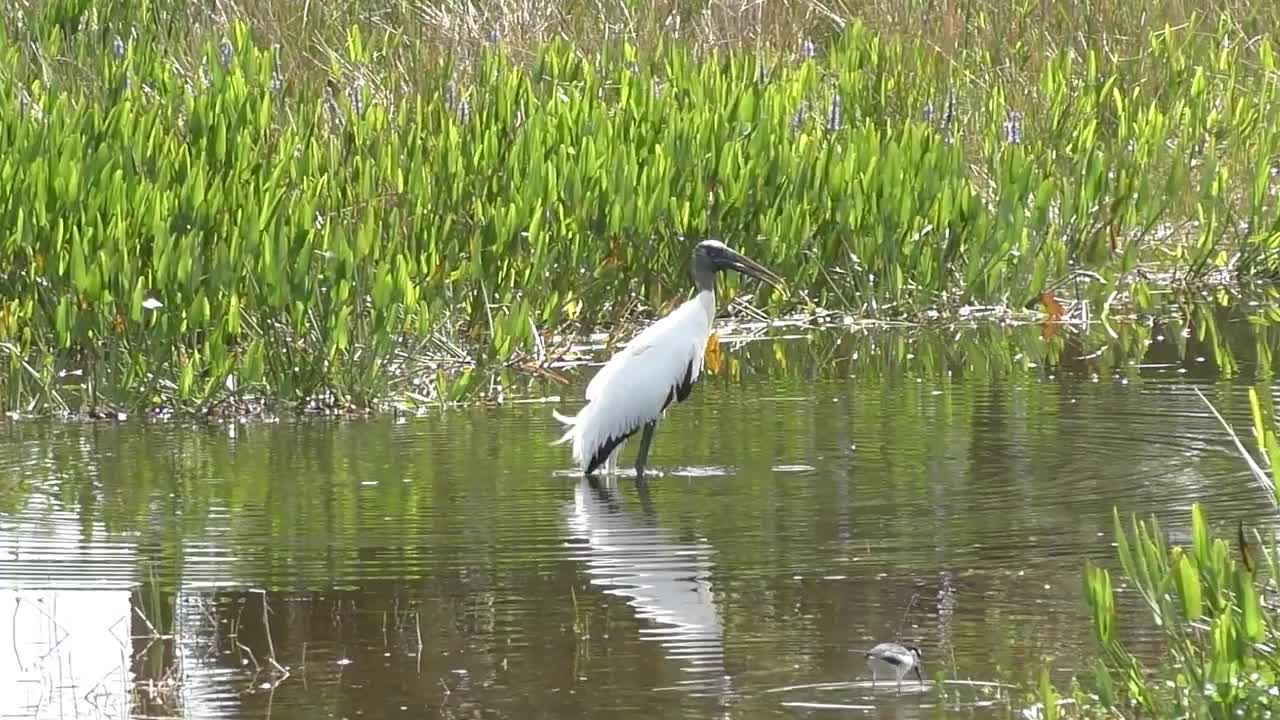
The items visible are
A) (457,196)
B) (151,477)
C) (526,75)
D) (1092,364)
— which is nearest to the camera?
(151,477)

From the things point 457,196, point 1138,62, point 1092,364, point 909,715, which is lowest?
point 909,715

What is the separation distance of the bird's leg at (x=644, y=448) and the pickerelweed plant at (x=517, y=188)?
34.4 inches

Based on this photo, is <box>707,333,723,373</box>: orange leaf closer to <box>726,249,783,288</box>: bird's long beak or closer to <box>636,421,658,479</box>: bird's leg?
<box>726,249,783,288</box>: bird's long beak

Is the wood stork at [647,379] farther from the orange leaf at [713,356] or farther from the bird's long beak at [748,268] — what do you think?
the orange leaf at [713,356]

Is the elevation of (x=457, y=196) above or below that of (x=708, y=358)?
above

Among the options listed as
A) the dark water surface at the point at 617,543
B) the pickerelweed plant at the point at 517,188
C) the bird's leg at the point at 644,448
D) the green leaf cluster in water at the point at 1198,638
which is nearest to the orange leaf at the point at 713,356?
the dark water surface at the point at 617,543

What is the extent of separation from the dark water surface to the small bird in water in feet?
0.19

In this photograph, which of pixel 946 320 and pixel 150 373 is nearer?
pixel 150 373

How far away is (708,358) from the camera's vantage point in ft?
33.2

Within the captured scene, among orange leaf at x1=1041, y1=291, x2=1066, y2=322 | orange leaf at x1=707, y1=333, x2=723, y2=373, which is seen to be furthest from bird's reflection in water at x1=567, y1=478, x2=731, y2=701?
orange leaf at x1=1041, y1=291, x2=1066, y2=322

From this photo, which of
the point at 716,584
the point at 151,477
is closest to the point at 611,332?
the point at 151,477

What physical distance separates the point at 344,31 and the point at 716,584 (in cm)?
820

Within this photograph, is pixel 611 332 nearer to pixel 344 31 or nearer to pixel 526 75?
pixel 526 75

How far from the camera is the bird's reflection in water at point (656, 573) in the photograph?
5301 millimetres
